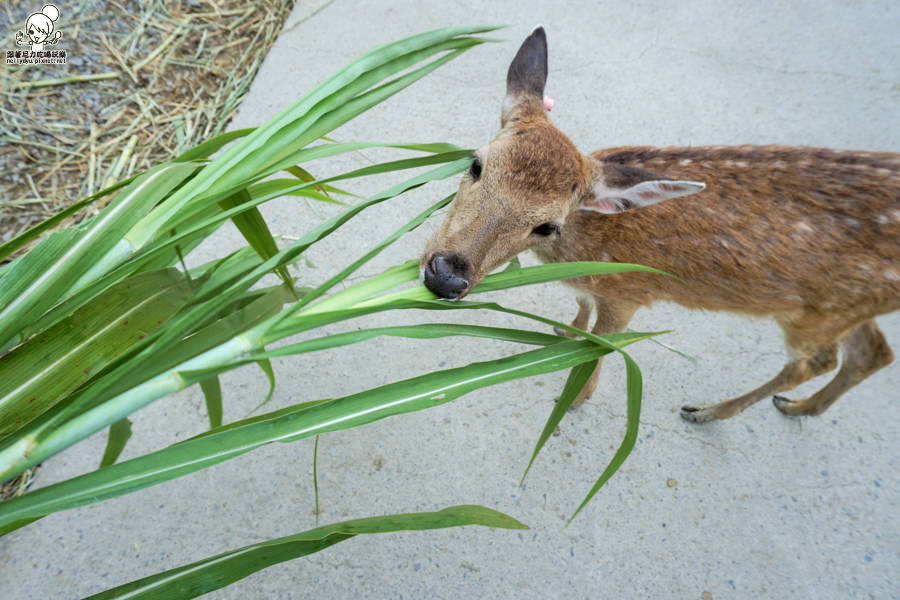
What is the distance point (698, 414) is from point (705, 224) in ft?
3.24

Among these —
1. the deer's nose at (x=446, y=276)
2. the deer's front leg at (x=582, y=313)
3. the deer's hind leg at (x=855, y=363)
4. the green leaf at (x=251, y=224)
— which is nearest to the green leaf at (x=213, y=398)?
the green leaf at (x=251, y=224)

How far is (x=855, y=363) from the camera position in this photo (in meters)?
2.45

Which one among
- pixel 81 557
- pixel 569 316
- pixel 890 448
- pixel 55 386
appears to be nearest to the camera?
pixel 55 386

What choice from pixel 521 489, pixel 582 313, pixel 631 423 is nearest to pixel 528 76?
pixel 582 313

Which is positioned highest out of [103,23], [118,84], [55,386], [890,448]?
[103,23]

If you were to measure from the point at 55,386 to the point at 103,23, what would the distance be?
10.9ft

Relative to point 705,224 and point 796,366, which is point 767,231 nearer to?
point 705,224

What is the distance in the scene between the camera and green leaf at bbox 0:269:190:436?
1219 millimetres

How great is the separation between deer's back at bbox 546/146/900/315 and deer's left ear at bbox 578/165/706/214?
0.74 ft

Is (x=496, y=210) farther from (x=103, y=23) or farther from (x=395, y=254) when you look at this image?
(x=103, y=23)

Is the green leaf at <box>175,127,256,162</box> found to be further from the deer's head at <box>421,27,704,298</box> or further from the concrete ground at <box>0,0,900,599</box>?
the concrete ground at <box>0,0,900,599</box>

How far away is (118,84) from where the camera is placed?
3459 mm

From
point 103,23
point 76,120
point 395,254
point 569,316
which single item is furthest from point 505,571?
point 103,23

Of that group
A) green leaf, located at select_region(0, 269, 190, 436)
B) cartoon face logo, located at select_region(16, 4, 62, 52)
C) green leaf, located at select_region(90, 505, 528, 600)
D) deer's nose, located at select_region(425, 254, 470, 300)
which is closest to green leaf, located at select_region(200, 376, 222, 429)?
green leaf, located at select_region(0, 269, 190, 436)
